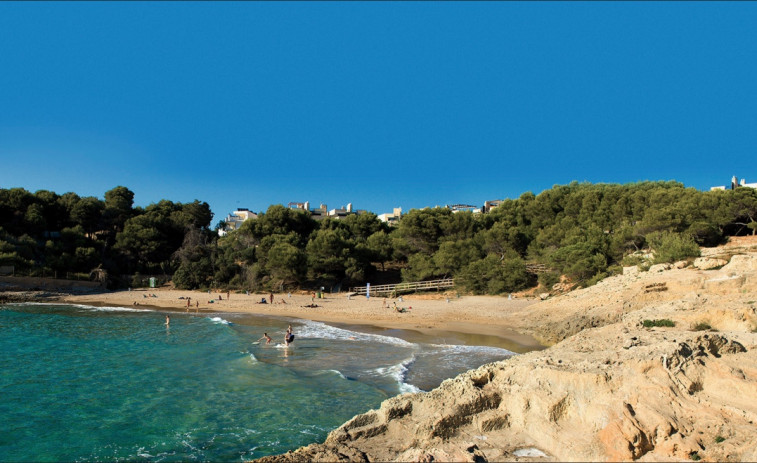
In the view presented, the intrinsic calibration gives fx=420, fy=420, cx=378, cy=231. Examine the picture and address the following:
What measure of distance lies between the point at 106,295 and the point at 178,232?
12351 mm

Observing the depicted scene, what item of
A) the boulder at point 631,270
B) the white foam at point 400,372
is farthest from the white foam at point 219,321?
the boulder at point 631,270

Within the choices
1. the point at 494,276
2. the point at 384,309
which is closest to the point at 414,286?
the point at 494,276

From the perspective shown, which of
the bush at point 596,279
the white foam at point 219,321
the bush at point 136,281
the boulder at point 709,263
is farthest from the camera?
the bush at point 136,281

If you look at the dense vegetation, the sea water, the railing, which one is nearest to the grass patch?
the sea water

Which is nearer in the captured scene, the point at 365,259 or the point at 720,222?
the point at 720,222

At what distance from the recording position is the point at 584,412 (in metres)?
5.68

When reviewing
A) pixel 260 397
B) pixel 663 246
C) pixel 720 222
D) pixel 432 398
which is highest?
pixel 720 222

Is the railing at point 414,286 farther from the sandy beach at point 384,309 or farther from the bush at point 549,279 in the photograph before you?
the bush at point 549,279

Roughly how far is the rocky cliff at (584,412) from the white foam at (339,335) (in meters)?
11.0

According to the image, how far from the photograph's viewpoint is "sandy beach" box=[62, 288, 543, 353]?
2016cm

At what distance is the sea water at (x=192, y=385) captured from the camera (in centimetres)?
856

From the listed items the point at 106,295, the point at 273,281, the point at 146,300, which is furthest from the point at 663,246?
the point at 106,295

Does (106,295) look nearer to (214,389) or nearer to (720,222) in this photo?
(214,389)

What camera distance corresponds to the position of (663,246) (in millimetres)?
23609
